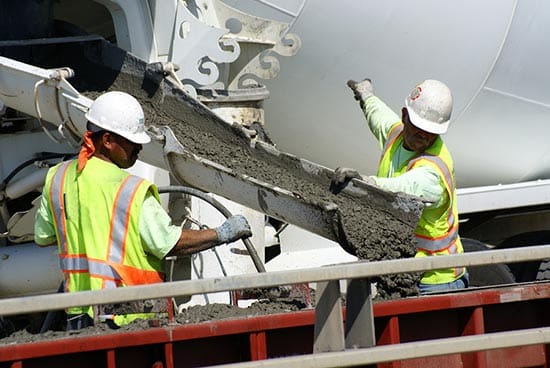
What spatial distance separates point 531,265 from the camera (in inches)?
238

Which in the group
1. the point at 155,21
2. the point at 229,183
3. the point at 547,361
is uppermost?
the point at 155,21

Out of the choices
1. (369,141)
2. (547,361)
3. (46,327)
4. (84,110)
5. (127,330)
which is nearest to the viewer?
(127,330)

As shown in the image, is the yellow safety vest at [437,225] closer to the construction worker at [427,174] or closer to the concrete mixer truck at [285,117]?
the construction worker at [427,174]

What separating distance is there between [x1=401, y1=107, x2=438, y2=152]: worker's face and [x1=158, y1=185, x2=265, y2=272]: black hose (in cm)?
90

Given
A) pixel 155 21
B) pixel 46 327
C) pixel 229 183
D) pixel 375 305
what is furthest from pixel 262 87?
pixel 375 305

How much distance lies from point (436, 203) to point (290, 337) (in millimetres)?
1023

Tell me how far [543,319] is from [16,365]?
1784 millimetres

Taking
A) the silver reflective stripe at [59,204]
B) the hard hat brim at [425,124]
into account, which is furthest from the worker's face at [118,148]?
the hard hat brim at [425,124]

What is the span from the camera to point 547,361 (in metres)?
3.91

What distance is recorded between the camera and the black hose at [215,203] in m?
4.99

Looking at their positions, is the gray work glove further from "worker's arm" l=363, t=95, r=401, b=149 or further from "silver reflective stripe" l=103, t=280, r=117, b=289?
"worker's arm" l=363, t=95, r=401, b=149

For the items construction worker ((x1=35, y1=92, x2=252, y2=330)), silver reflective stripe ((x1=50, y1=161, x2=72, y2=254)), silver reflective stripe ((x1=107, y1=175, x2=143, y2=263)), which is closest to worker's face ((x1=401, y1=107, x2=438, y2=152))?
construction worker ((x1=35, y1=92, x2=252, y2=330))

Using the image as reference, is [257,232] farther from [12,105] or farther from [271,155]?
[12,105]

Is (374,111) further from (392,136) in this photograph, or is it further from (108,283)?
(108,283)
